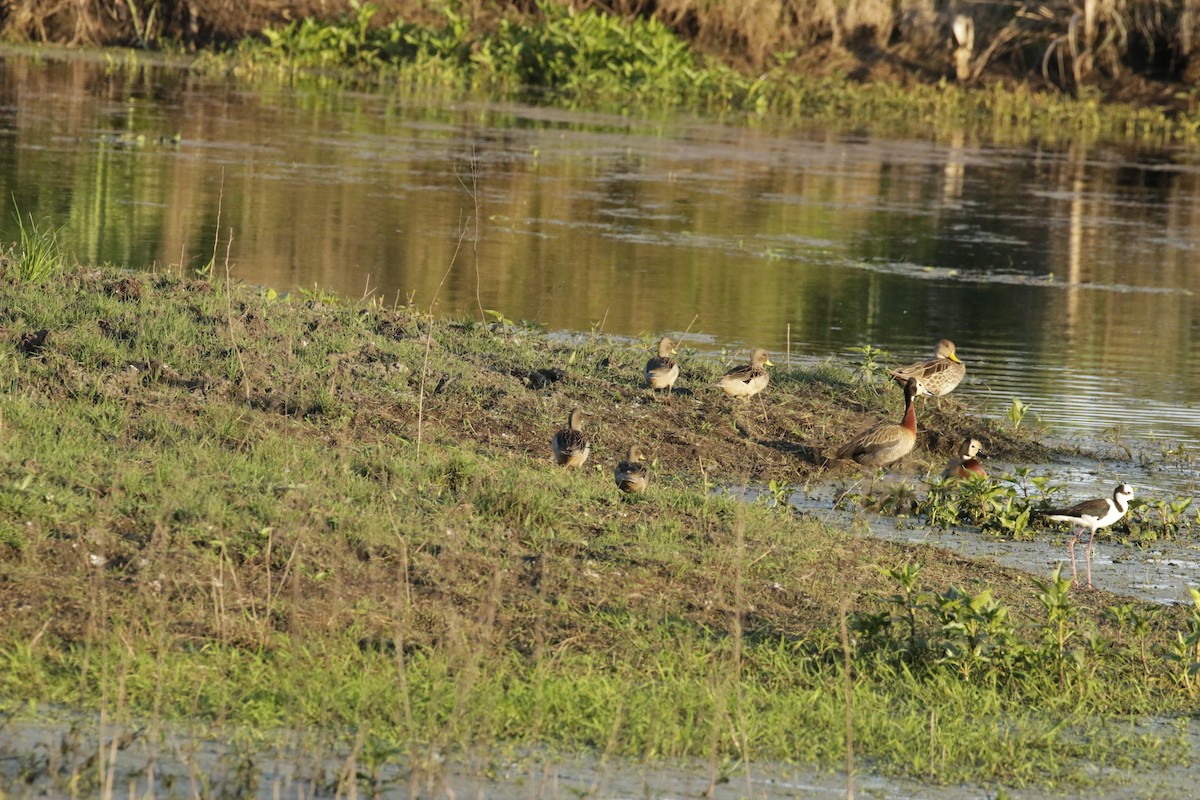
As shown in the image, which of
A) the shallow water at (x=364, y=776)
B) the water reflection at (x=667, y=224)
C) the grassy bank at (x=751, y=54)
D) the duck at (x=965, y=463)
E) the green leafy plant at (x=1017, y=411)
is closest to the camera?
the shallow water at (x=364, y=776)

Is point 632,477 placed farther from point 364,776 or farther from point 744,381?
point 364,776

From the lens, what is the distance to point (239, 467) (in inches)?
309

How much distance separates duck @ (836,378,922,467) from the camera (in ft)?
33.4

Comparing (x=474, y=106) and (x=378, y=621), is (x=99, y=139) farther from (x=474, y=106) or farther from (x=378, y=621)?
(x=378, y=621)

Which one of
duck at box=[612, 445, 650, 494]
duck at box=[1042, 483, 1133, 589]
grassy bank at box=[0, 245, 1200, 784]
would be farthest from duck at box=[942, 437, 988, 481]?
duck at box=[612, 445, 650, 494]

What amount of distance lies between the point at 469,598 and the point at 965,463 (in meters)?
4.01

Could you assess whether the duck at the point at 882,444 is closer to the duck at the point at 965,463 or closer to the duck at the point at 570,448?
the duck at the point at 965,463

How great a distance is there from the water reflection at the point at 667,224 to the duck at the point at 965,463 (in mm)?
1989

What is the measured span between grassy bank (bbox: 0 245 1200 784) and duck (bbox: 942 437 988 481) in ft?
3.13

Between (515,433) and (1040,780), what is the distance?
4534 mm

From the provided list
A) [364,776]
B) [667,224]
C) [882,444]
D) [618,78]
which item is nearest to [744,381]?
[882,444]

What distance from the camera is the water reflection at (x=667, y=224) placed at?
15141 millimetres

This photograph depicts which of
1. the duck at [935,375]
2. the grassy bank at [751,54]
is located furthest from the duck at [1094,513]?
the grassy bank at [751,54]

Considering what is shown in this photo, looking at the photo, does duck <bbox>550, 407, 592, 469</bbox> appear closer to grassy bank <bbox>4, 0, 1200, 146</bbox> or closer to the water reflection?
the water reflection
